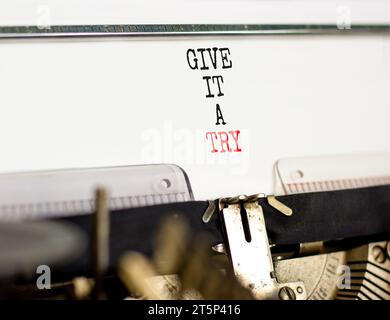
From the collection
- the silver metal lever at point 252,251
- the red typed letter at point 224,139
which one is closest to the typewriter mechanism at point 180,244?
the silver metal lever at point 252,251

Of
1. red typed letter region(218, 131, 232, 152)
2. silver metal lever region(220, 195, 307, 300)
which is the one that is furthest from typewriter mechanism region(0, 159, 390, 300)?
red typed letter region(218, 131, 232, 152)

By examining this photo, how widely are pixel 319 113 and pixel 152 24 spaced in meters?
0.45

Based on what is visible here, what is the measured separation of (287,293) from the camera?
168cm

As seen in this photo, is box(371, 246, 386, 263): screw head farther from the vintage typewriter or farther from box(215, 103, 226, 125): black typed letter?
box(215, 103, 226, 125): black typed letter

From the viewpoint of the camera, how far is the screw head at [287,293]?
1.67 metres

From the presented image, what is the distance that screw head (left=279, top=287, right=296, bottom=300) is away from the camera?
167 centimetres

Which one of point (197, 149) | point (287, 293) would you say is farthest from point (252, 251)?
point (197, 149)

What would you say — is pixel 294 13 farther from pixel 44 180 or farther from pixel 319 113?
pixel 44 180

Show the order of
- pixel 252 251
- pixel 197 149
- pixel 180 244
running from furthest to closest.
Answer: pixel 197 149
pixel 252 251
pixel 180 244

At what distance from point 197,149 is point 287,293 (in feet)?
1.21

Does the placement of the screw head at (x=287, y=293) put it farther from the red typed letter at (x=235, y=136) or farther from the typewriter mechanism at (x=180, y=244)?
the red typed letter at (x=235, y=136)

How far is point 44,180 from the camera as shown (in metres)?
1.66

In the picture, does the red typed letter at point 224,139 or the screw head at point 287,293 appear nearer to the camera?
the screw head at point 287,293

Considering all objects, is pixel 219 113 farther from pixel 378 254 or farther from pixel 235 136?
pixel 378 254
